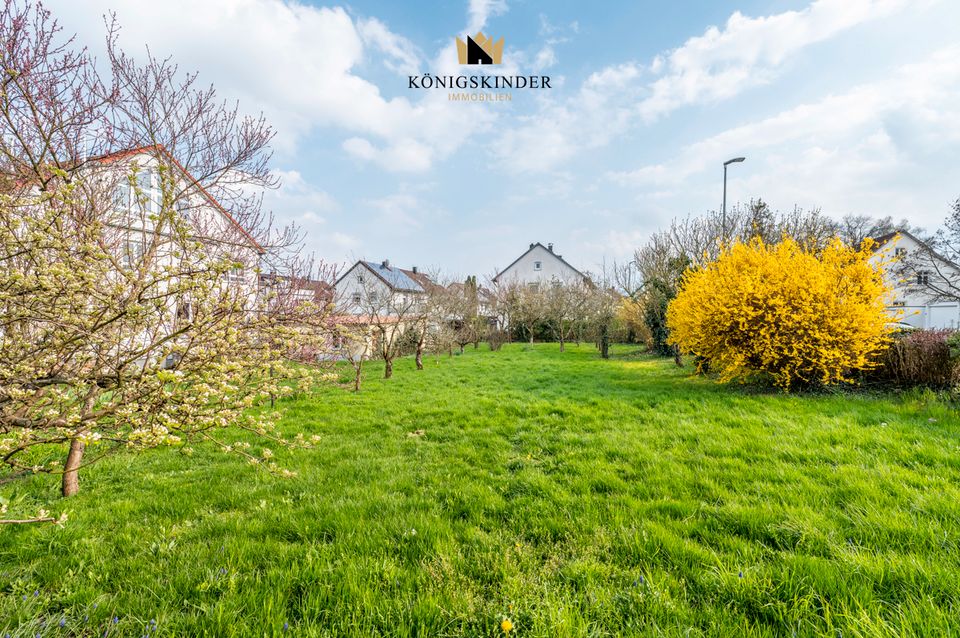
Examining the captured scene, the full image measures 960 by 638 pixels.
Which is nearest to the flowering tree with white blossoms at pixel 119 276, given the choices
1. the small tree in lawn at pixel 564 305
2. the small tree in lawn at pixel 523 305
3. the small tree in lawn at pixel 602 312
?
the small tree in lawn at pixel 602 312

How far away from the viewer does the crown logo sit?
822cm

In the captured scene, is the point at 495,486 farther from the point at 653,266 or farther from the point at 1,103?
the point at 653,266

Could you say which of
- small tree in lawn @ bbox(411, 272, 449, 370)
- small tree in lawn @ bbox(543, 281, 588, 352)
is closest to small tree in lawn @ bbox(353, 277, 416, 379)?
small tree in lawn @ bbox(411, 272, 449, 370)

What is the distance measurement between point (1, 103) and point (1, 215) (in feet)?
7.64

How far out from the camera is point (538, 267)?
115 feet

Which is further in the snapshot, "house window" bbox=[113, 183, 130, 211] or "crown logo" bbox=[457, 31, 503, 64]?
"crown logo" bbox=[457, 31, 503, 64]

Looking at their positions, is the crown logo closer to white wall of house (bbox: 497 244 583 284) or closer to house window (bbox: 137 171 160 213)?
house window (bbox: 137 171 160 213)

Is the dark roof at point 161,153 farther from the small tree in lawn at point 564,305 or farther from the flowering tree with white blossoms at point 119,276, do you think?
the small tree in lawn at point 564,305

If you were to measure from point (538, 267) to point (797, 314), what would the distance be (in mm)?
28897

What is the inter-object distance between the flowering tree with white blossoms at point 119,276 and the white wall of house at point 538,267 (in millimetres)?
29864

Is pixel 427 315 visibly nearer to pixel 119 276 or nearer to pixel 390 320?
pixel 390 320

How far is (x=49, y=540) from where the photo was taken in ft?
8.82

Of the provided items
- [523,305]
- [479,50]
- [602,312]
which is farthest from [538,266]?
[479,50]

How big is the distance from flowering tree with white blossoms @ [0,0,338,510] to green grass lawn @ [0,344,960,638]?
720 mm
